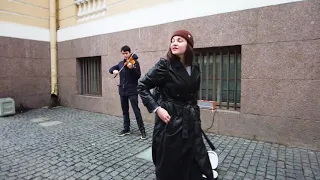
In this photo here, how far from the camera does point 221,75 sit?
516cm

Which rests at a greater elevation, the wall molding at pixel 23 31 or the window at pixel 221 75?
the wall molding at pixel 23 31

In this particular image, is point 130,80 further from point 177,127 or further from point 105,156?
point 177,127

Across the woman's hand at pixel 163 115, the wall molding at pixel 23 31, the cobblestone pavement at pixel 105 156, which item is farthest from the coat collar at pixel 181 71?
the wall molding at pixel 23 31

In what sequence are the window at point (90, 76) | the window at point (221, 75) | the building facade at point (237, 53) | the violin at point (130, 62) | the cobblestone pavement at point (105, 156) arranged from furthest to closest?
the window at point (90, 76)
the window at point (221, 75)
the violin at point (130, 62)
the building facade at point (237, 53)
the cobblestone pavement at point (105, 156)

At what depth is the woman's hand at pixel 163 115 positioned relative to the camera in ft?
6.82

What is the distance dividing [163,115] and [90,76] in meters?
6.53

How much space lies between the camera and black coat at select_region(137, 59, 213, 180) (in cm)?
212

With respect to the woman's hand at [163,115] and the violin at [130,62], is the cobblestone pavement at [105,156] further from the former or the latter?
the violin at [130,62]

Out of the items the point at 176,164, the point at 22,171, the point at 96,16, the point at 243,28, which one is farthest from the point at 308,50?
the point at 96,16

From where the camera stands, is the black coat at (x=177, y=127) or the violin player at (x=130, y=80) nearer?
the black coat at (x=177, y=127)

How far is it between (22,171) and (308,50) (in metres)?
5.07

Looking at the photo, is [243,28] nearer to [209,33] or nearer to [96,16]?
[209,33]

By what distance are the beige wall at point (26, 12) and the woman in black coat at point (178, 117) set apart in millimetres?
7633

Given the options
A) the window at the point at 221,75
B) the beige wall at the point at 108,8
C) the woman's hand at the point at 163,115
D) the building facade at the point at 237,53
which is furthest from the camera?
the beige wall at the point at 108,8
